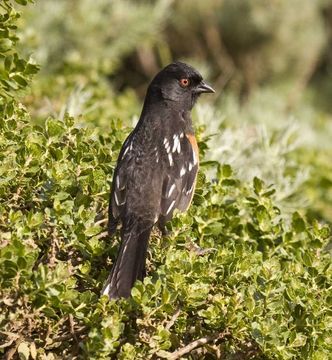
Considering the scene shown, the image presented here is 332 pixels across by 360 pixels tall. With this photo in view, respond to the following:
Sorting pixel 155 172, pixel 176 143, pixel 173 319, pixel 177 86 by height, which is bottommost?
pixel 173 319

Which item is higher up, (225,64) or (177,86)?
(225,64)

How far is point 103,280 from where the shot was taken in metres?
3.58

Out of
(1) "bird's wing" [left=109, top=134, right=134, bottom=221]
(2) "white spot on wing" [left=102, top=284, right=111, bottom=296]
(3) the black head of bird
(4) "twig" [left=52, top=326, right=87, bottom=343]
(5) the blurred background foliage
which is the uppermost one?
(5) the blurred background foliage

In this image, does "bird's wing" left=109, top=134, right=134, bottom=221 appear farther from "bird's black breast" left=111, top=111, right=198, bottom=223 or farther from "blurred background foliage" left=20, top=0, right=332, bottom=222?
"blurred background foliage" left=20, top=0, right=332, bottom=222

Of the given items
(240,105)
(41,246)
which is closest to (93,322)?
(41,246)

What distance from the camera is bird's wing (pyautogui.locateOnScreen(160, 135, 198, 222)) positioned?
439cm

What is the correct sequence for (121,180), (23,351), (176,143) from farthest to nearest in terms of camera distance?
1. (176,143)
2. (121,180)
3. (23,351)

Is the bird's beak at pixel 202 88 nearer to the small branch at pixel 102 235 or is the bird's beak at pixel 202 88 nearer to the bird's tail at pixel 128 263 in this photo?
the bird's tail at pixel 128 263

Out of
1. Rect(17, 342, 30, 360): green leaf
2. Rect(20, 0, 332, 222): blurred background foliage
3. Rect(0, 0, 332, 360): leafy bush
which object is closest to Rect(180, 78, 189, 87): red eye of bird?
→ Rect(20, 0, 332, 222): blurred background foliage

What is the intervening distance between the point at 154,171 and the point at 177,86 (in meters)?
0.93

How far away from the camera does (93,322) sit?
3266 millimetres

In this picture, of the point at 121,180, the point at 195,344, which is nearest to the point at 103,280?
the point at 195,344

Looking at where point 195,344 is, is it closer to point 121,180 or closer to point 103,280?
point 103,280

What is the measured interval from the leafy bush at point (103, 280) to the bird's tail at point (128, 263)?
0.07 m
